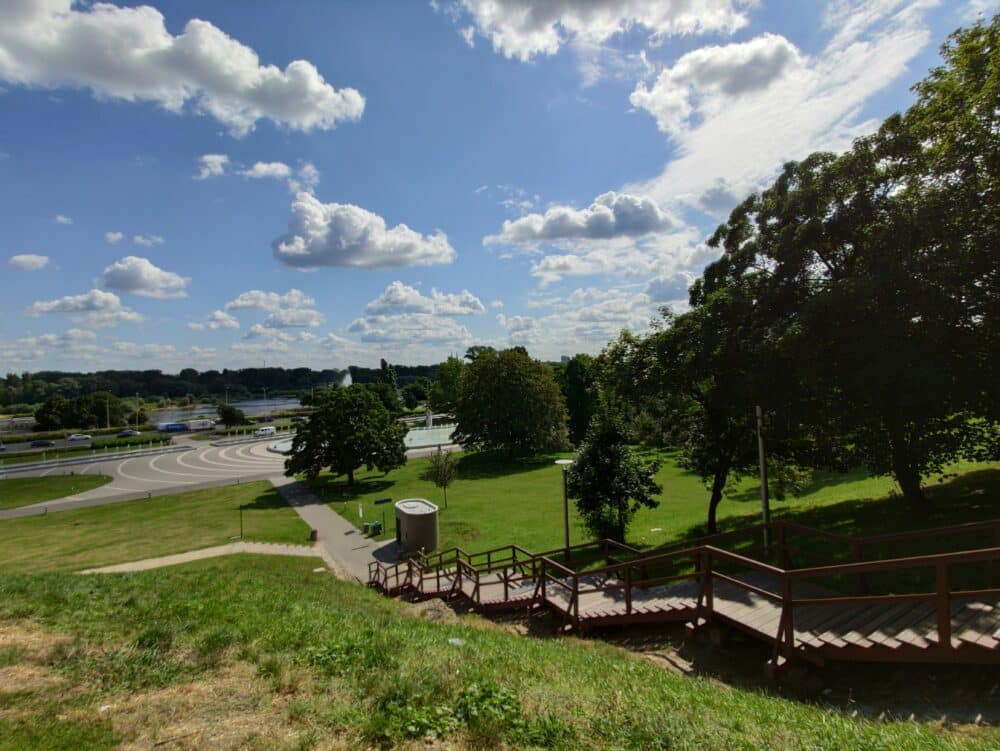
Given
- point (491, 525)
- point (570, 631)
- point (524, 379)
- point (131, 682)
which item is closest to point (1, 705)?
point (131, 682)

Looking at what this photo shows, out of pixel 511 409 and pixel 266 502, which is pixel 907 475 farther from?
pixel 511 409

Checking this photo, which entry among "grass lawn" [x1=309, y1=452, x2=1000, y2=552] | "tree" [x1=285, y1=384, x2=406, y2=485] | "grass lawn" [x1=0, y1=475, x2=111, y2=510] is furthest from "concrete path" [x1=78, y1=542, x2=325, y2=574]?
"grass lawn" [x1=0, y1=475, x2=111, y2=510]

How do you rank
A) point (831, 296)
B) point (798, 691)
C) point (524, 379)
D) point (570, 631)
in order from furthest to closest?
point (524, 379) < point (831, 296) < point (570, 631) < point (798, 691)

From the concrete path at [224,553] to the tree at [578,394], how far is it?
1424 inches

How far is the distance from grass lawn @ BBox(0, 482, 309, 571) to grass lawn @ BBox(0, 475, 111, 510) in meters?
9.28

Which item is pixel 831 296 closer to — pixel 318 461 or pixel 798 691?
pixel 798 691

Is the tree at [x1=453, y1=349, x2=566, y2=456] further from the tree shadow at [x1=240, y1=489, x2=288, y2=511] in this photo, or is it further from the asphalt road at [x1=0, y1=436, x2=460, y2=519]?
the tree shadow at [x1=240, y1=489, x2=288, y2=511]

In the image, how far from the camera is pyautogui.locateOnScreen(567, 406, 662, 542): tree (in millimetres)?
15320

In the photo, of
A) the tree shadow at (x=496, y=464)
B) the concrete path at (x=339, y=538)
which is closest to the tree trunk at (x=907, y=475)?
the concrete path at (x=339, y=538)

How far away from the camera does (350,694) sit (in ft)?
15.4

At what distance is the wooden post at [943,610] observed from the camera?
4996 mm

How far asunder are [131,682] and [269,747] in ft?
7.80

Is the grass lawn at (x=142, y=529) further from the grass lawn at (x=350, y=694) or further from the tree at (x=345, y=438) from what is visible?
the grass lawn at (x=350, y=694)

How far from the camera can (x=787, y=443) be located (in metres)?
13.9
